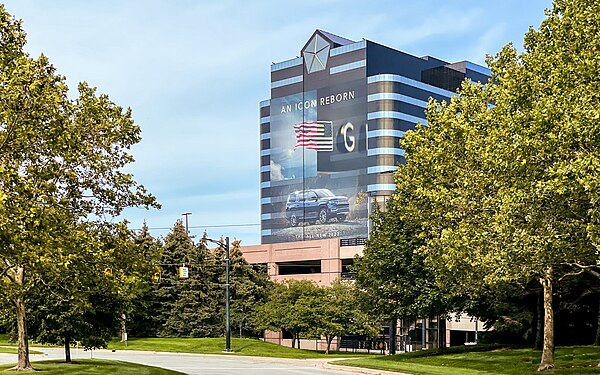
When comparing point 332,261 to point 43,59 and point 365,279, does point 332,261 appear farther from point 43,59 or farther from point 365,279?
point 43,59

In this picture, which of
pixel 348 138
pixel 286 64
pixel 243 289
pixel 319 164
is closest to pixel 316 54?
pixel 286 64

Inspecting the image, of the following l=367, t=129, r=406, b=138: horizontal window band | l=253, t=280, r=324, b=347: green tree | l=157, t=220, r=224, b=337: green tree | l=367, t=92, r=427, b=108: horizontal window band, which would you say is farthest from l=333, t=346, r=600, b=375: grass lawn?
l=367, t=92, r=427, b=108: horizontal window band

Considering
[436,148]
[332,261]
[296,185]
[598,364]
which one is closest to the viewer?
[598,364]

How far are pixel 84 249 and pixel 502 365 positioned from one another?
20.1m

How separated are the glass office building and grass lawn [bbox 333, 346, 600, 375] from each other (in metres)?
83.6

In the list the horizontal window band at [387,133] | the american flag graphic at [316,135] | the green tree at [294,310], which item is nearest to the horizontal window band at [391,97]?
the horizontal window band at [387,133]

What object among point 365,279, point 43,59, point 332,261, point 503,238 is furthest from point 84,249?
point 332,261

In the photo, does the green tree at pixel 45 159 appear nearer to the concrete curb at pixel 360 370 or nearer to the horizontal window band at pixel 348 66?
the concrete curb at pixel 360 370

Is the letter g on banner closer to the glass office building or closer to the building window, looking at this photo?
the glass office building

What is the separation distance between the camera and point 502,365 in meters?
36.7

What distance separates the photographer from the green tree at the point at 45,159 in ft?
63.7

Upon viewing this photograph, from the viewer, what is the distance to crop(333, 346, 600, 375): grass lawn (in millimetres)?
33062

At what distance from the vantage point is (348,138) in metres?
138

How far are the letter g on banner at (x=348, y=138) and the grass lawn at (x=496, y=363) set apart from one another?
92.4m
